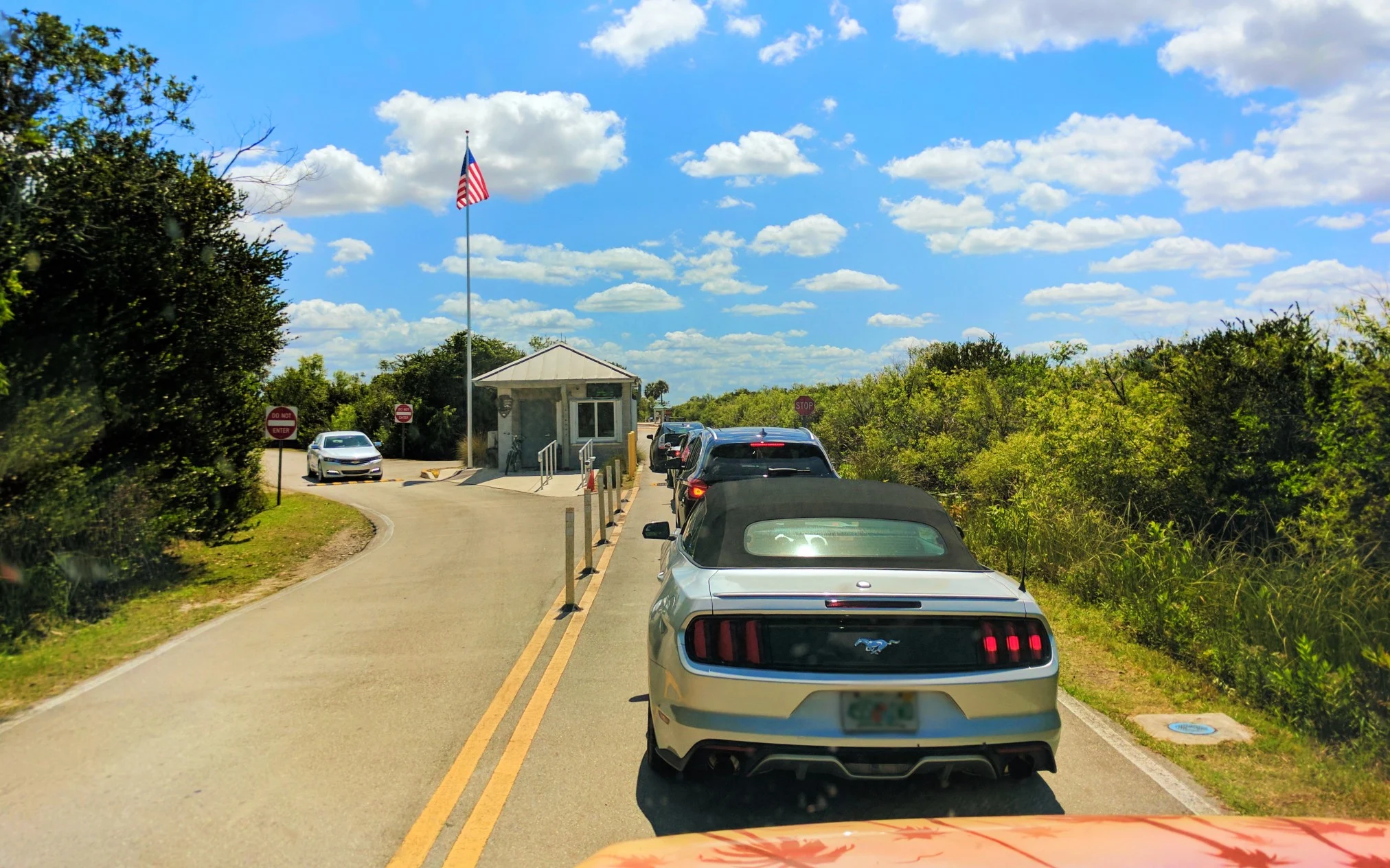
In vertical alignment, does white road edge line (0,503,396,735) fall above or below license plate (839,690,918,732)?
below

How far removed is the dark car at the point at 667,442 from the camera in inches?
1160

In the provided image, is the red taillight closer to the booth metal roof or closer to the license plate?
the license plate

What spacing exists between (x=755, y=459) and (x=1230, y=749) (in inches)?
292

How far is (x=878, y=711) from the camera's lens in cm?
403

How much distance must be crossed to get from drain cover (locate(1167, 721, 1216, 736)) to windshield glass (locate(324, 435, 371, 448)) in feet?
96.0

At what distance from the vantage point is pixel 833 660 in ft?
13.6

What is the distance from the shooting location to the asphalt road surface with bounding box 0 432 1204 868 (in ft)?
14.0

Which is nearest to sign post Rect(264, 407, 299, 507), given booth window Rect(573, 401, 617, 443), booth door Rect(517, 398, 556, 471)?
booth door Rect(517, 398, 556, 471)

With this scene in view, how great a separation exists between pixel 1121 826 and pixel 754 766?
170 centimetres

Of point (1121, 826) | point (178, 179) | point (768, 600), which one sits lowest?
point (1121, 826)

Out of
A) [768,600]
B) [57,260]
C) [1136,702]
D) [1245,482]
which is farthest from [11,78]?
[1245,482]

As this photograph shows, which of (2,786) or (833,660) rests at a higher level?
(833,660)

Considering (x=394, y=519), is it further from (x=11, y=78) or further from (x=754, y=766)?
(x=754, y=766)

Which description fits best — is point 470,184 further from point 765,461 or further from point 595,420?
point 765,461
